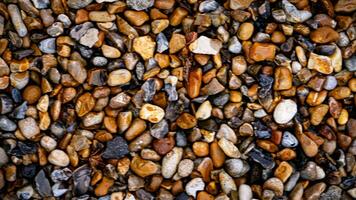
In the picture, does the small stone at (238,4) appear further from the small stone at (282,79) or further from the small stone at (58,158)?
the small stone at (58,158)

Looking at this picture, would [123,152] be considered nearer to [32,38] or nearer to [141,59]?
[141,59]

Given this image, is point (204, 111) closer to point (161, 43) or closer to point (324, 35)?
point (161, 43)

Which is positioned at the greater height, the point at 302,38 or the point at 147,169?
the point at 302,38

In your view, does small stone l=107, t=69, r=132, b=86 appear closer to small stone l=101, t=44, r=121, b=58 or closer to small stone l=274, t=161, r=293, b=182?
small stone l=101, t=44, r=121, b=58

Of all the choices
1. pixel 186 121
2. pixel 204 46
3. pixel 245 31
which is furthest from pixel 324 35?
pixel 186 121

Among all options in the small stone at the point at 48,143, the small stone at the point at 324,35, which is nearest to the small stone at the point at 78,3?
the small stone at the point at 48,143

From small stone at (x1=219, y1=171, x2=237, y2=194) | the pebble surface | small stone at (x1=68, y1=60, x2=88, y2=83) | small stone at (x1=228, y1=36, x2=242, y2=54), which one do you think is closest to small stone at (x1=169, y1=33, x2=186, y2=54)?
the pebble surface

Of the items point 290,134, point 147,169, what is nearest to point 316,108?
point 290,134
